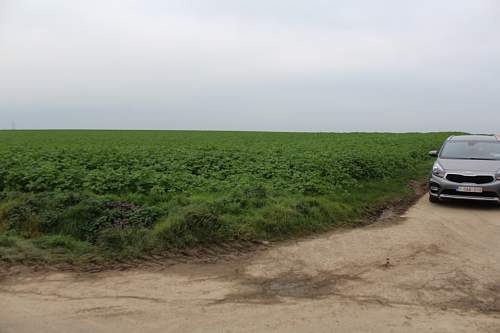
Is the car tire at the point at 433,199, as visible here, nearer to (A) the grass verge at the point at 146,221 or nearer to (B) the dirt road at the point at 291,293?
(A) the grass verge at the point at 146,221

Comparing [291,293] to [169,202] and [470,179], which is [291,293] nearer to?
[169,202]

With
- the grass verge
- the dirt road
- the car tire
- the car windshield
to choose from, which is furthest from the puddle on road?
the car windshield

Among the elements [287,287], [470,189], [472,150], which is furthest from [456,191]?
[287,287]

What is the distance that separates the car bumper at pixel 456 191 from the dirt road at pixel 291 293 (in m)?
2.92

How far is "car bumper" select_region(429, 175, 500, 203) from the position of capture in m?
10.2

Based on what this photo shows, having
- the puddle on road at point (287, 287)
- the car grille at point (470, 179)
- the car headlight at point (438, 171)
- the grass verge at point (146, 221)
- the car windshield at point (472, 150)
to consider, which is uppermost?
the car windshield at point (472, 150)

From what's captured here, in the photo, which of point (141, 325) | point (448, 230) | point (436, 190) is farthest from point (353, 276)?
point (436, 190)

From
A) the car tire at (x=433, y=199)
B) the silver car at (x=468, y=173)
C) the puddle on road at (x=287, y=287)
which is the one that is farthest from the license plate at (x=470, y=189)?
the puddle on road at (x=287, y=287)

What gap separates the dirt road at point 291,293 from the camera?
14.7 ft

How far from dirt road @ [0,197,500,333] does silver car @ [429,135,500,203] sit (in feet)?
9.69

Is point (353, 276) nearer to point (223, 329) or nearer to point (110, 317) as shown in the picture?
point (223, 329)

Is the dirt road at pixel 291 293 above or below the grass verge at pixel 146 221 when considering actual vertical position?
below

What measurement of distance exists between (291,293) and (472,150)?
8.67m

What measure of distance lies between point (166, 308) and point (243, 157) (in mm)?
11184
